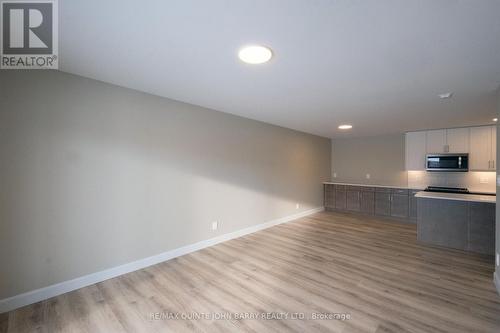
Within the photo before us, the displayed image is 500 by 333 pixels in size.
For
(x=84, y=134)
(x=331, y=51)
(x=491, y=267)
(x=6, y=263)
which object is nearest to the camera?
(x=331, y=51)

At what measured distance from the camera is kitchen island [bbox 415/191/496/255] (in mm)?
3393

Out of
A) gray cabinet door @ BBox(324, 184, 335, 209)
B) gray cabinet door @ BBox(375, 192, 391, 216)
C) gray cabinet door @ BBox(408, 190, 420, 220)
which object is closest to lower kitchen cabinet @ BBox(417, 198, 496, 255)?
gray cabinet door @ BBox(408, 190, 420, 220)

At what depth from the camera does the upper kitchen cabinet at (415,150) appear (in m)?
5.41

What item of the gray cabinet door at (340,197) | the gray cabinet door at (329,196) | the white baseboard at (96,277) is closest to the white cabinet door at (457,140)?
the gray cabinet door at (340,197)

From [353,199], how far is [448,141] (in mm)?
2512

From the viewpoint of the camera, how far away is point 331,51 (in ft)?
5.99

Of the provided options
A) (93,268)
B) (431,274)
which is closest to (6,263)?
(93,268)

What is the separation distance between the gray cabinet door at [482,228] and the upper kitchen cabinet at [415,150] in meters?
2.16

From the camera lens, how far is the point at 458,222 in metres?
3.64

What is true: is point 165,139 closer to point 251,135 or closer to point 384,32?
point 251,135

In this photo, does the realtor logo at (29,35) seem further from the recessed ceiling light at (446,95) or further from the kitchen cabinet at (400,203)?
the kitchen cabinet at (400,203)

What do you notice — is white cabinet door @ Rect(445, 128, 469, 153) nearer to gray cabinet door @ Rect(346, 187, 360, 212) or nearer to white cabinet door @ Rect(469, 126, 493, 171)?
white cabinet door @ Rect(469, 126, 493, 171)

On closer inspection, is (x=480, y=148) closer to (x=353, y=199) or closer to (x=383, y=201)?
(x=383, y=201)

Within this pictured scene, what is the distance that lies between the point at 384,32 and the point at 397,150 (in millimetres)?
5405
